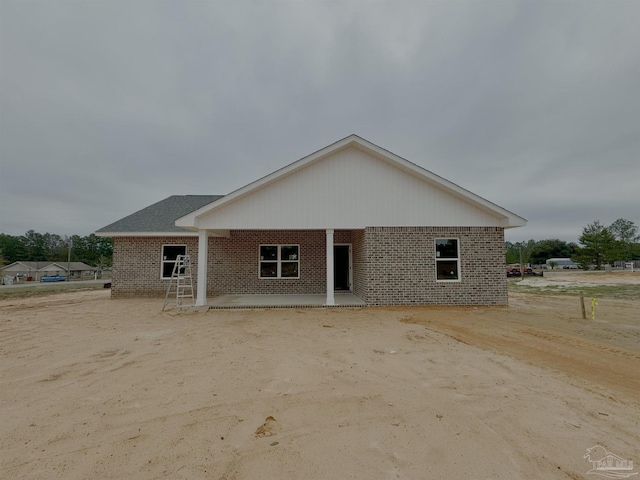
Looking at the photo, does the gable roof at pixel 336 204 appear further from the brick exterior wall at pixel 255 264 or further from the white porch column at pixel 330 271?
the brick exterior wall at pixel 255 264

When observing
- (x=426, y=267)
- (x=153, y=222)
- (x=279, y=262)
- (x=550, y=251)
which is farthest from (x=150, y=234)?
(x=550, y=251)

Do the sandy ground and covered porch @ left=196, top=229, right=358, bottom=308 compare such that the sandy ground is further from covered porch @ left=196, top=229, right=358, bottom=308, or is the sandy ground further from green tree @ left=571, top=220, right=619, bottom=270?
green tree @ left=571, top=220, right=619, bottom=270

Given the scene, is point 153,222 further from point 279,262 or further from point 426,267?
point 426,267

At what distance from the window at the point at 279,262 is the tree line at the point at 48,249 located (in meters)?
77.5

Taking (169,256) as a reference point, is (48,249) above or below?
above

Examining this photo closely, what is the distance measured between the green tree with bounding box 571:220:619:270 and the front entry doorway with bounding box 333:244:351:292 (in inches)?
1753

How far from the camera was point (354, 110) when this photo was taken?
1888 cm

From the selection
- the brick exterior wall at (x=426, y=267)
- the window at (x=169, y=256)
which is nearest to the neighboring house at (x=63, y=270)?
the window at (x=169, y=256)

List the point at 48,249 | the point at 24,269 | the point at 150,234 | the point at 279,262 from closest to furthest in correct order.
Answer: the point at 150,234
the point at 279,262
the point at 24,269
the point at 48,249

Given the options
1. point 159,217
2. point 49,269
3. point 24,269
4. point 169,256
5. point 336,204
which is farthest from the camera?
point 49,269

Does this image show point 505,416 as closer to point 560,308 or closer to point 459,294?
point 459,294

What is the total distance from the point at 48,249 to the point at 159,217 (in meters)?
104

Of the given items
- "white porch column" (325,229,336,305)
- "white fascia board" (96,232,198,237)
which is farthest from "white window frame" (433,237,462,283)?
"white fascia board" (96,232,198,237)

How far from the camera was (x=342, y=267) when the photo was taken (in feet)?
49.4
